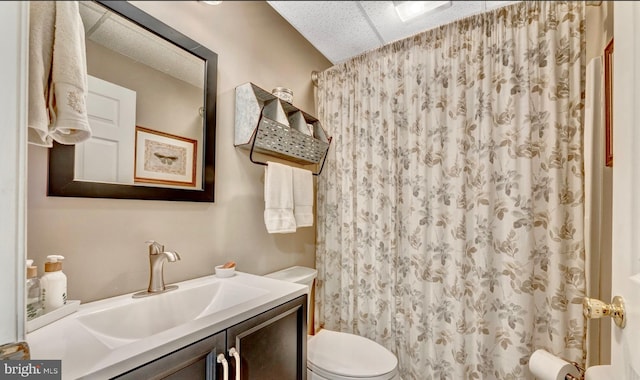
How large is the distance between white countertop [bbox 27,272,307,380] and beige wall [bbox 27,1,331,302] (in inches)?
3.7

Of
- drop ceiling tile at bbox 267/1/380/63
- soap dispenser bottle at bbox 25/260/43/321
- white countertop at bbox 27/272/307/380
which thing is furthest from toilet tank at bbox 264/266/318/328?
drop ceiling tile at bbox 267/1/380/63

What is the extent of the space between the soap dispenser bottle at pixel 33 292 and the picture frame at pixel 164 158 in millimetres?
206

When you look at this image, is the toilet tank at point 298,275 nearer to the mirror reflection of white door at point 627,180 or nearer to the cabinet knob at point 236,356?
the cabinet knob at point 236,356

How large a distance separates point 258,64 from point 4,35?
19.6 inches

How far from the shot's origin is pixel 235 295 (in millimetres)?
997

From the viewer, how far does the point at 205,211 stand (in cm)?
94

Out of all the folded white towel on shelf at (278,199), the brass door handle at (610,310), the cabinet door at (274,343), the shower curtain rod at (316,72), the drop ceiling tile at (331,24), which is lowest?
the cabinet door at (274,343)

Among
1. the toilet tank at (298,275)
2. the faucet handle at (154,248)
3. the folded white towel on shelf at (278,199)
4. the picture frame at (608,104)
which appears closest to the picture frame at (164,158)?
the faucet handle at (154,248)

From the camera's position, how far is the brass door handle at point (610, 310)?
1.73 feet

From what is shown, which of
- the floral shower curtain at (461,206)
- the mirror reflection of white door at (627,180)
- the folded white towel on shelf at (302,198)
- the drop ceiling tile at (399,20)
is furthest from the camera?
the folded white towel on shelf at (302,198)

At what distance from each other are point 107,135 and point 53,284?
343mm

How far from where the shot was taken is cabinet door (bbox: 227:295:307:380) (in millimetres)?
758

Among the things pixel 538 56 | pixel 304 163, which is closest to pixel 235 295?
pixel 304 163

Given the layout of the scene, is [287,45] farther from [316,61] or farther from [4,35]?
[4,35]
